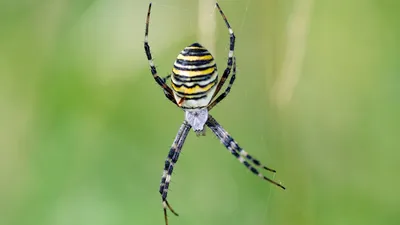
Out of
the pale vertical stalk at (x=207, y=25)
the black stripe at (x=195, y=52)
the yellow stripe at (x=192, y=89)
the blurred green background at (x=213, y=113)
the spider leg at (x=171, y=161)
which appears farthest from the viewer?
the spider leg at (x=171, y=161)

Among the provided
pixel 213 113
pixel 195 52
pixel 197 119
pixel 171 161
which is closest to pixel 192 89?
pixel 195 52

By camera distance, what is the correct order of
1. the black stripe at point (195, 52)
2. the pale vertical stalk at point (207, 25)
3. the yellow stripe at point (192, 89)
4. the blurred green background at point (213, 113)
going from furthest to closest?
the pale vertical stalk at point (207, 25) → the blurred green background at point (213, 113) → the yellow stripe at point (192, 89) → the black stripe at point (195, 52)

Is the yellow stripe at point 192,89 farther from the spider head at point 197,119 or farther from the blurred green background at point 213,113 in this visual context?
the blurred green background at point 213,113
